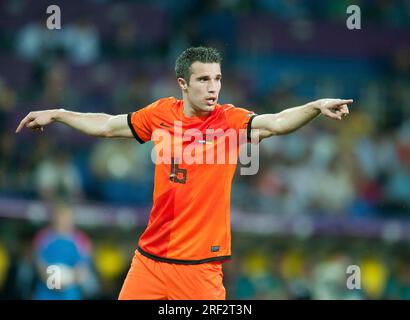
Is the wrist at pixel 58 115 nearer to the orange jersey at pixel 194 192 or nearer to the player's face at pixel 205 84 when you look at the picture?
the orange jersey at pixel 194 192

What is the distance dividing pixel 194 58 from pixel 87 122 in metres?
0.92

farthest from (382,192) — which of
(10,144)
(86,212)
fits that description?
(10,144)

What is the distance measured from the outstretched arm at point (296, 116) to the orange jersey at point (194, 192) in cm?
11

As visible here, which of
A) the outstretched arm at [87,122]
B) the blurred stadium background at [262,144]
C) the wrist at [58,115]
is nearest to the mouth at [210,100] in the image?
the outstretched arm at [87,122]

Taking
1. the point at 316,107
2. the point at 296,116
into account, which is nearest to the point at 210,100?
the point at 296,116

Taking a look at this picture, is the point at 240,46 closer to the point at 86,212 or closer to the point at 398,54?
the point at 398,54

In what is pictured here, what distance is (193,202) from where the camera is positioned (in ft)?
20.3

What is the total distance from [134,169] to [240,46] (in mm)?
3633

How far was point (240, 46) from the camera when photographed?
14953 mm

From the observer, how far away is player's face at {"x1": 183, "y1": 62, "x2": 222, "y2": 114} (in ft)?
20.4

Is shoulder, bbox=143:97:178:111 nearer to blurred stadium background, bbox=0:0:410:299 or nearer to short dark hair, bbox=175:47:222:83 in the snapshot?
short dark hair, bbox=175:47:222:83

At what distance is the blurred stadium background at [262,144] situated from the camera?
454 inches

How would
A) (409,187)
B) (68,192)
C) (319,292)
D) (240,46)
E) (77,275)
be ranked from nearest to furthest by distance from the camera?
1. (319,292)
2. (77,275)
3. (68,192)
4. (409,187)
5. (240,46)

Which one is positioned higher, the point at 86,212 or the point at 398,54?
the point at 398,54
